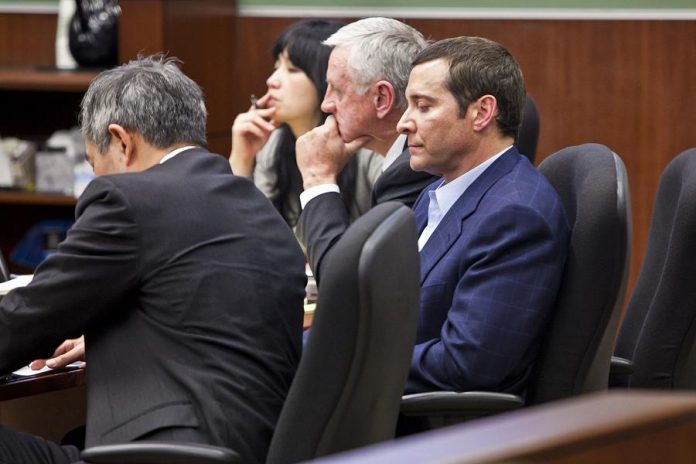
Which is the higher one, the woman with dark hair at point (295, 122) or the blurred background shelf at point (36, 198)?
the woman with dark hair at point (295, 122)

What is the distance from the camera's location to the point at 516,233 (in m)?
2.12

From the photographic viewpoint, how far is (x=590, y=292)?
2.11 m

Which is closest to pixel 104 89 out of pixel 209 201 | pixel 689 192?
pixel 209 201

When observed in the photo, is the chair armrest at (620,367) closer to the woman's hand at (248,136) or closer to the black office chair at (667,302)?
the black office chair at (667,302)

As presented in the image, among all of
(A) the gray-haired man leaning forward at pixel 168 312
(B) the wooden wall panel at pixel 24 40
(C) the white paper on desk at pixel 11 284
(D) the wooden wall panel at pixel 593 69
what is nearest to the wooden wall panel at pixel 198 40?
(D) the wooden wall panel at pixel 593 69

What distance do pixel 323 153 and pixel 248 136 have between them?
1.94 feet

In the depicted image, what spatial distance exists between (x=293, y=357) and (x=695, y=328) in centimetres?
86

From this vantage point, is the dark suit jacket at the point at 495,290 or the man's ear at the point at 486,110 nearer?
the dark suit jacket at the point at 495,290

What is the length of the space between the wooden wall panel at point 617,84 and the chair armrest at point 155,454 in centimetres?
268

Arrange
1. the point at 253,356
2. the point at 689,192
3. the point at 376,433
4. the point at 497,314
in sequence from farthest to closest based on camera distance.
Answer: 1. the point at 689,192
2. the point at 497,314
3. the point at 253,356
4. the point at 376,433

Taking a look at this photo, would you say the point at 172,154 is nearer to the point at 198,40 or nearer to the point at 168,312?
the point at 168,312

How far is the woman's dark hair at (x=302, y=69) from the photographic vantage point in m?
3.58

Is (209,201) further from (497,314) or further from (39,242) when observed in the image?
(39,242)

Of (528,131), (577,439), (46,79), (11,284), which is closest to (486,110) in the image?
(11,284)
